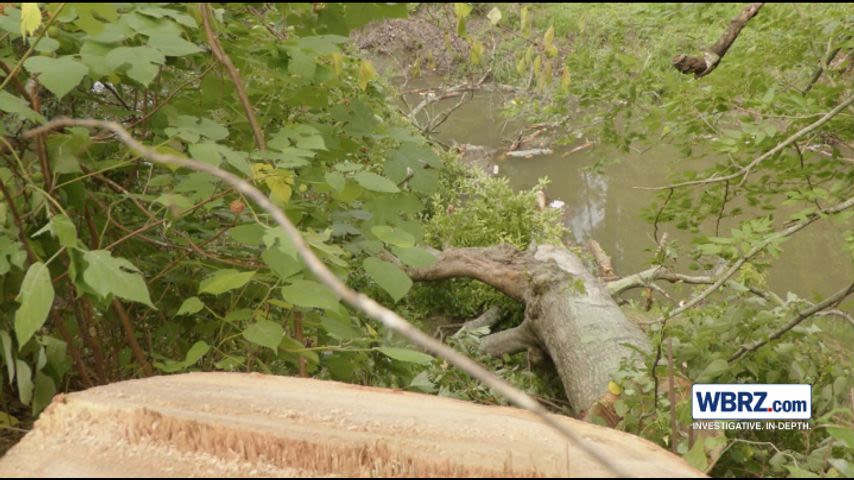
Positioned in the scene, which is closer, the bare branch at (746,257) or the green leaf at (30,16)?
the green leaf at (30,16)

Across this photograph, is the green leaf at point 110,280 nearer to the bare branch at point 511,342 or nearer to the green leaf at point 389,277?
the green leaf at point 389,277

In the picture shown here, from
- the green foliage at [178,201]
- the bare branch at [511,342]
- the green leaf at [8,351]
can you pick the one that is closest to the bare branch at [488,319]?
the bare branch at [511,342]

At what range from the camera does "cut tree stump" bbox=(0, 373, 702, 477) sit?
35.0 inches

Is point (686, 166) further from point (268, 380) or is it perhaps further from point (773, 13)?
point (268, 380)

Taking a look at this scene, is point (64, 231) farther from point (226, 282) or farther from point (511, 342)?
point (511, 342)

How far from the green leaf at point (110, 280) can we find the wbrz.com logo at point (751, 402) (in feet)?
4.00

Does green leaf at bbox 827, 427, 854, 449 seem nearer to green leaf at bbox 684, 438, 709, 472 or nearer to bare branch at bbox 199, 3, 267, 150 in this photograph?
green leaf at bbox 684, 438, 709, 472

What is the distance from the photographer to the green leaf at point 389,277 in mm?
1554

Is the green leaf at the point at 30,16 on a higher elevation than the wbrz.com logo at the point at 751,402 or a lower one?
higher

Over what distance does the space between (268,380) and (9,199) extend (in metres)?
0.58

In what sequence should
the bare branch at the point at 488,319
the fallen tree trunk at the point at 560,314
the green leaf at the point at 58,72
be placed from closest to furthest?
the green leaf at the point at 58,72 → the fallen tree trunk at the point at 560,314 → the bare branch at the point at 488,319

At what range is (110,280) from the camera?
1244 mm

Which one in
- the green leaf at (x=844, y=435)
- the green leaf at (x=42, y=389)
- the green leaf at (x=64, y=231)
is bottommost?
the green leaf at (x=844, y=435)

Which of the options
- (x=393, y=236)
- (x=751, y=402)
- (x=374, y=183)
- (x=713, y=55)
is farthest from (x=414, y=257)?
(x=713, y=55)
